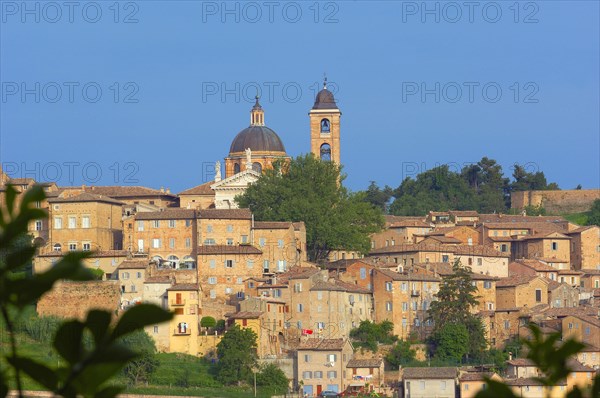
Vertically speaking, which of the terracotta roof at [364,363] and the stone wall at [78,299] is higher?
the stone wall at [78,299]

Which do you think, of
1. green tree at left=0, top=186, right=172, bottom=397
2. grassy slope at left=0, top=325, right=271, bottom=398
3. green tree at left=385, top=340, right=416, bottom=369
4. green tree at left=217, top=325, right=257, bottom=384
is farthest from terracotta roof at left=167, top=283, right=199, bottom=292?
green tree at left=0, top=186, right=172, bottom=397

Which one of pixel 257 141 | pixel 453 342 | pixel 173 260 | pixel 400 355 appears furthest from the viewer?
pixel 257 141

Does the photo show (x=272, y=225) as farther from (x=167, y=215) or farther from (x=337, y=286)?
(x=337, y=286)

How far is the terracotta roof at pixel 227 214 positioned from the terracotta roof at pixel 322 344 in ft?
26.3

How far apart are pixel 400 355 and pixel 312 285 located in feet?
14.7

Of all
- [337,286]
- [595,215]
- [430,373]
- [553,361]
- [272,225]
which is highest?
[595,215]

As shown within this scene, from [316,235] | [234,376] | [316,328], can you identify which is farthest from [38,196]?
[316,235]

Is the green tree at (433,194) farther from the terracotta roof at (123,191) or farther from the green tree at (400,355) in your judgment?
the green tree at (400,355)

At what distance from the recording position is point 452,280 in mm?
55562

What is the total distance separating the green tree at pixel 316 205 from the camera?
209ft

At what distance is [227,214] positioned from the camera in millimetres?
59875

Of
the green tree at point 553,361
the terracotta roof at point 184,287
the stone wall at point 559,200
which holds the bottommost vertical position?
the green tree at point 553,361

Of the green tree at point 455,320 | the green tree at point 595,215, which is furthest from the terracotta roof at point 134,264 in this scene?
the green tree at point 595,215

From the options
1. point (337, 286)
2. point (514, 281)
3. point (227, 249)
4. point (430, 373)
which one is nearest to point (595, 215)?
point (514, 281)
